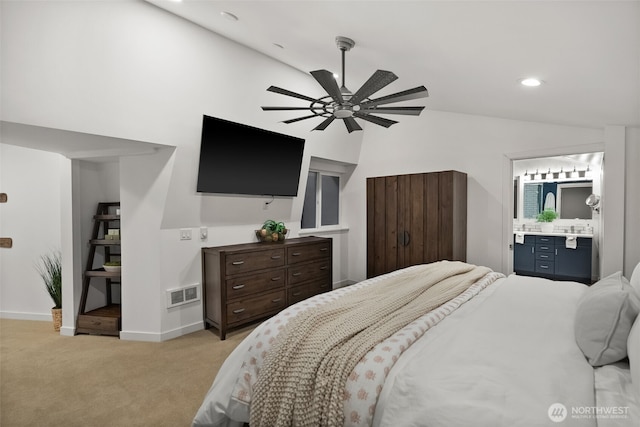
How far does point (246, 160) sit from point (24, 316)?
3.26 meters

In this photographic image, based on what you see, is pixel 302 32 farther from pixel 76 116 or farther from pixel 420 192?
pixel 420 192

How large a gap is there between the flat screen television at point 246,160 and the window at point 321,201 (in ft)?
3.00

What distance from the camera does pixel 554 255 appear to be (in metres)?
5.77

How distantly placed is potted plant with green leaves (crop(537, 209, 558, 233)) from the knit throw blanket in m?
5.19

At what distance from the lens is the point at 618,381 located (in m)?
1.28

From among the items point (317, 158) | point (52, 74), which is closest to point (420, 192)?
point (317, 158)

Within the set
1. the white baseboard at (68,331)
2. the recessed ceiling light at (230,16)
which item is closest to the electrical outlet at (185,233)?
the white baseboard at (68,331)

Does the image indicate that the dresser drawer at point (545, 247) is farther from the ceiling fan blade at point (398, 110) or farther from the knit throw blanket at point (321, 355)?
the knit throw blanket at point (321, 355)

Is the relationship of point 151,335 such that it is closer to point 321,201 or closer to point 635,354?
point 321,201

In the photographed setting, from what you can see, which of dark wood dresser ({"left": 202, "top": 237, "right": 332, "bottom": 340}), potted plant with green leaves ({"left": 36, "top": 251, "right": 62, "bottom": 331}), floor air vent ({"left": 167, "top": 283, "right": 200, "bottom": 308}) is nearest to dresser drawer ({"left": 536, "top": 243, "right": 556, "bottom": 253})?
dark wood dresser ({"left": 202, "top": 237, "right": 332, "bottom": 340})

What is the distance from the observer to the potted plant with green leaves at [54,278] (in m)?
3.79

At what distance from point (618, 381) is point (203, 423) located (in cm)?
184

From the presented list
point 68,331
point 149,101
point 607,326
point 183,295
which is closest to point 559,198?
point 607,326

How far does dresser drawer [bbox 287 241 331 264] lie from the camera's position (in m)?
4.25
